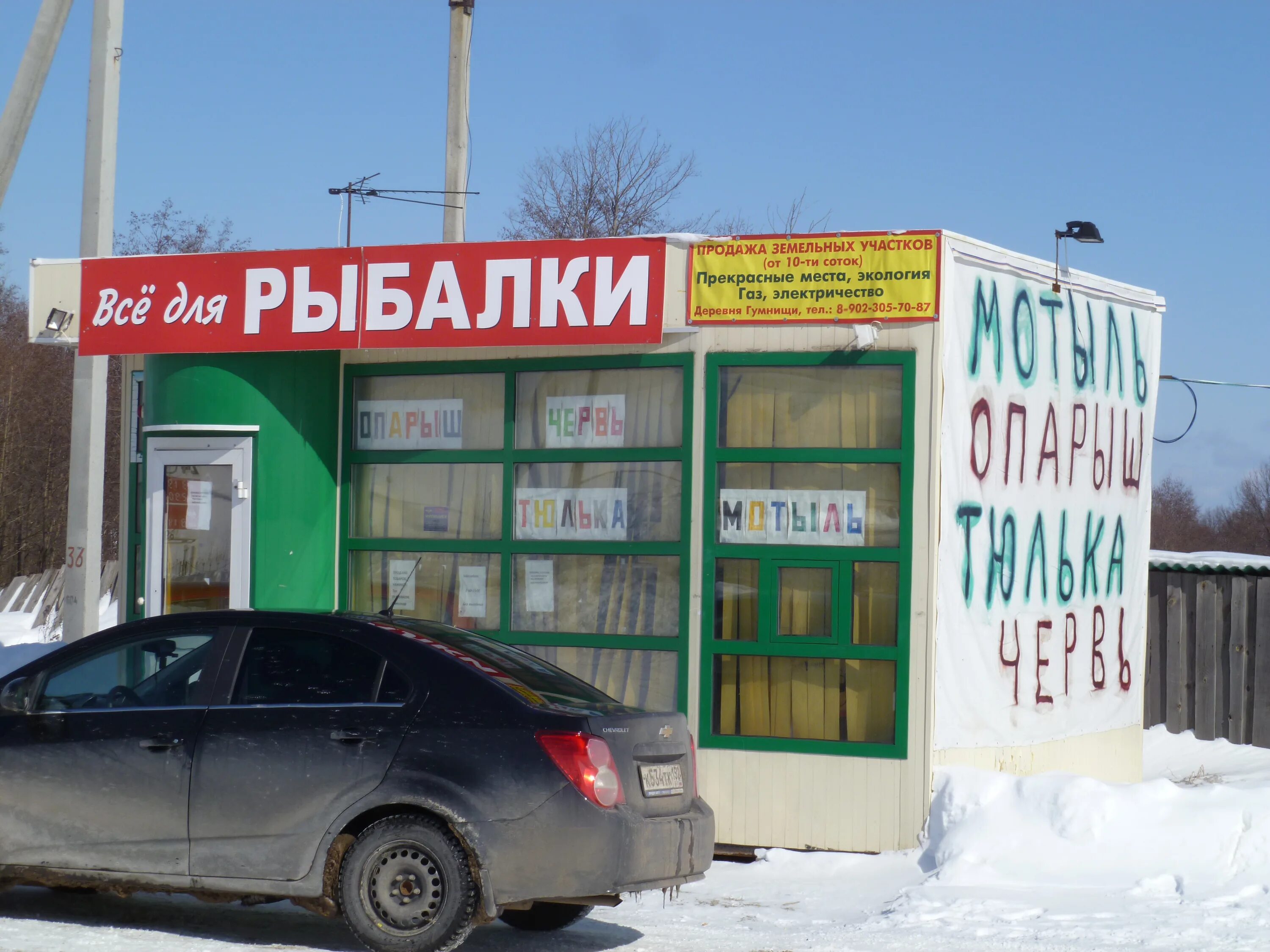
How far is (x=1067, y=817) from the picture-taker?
29.2ft

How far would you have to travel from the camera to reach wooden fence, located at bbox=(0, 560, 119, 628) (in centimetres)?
2459

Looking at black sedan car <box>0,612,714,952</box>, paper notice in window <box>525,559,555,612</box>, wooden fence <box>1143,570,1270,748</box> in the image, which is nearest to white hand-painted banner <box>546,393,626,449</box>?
paper notice in window <box>525,559,555,612</box>

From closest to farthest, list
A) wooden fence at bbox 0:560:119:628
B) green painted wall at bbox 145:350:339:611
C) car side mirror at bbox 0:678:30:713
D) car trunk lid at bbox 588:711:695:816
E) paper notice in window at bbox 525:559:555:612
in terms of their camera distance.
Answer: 1. car trunk lid at bbox 588:711:695:816
2. car side mirror at bbox 0:678:30:713
3. paper notice in window at bbox 525:559:555:612
4. green painted wall at bbox 145:350:339:611
5. wooden fence at bbox 0:560:119:628

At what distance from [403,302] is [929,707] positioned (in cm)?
447

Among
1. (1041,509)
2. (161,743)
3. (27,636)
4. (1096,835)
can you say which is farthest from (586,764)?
(27,636)

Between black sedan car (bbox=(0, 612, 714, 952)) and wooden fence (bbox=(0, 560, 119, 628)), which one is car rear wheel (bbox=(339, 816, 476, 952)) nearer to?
black sedan car (bbox=(0, 612, 714, 952))

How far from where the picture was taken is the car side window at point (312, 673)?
22.1 feet

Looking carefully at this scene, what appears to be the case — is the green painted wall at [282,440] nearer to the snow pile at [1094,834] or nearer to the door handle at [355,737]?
the door handle at [355,737]

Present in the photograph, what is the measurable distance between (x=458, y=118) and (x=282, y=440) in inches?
249

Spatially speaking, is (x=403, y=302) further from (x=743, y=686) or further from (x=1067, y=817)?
(x=1067, y=817)

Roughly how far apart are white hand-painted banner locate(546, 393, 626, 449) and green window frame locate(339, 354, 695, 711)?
62 millimetres

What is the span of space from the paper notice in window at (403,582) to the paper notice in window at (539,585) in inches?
36.4

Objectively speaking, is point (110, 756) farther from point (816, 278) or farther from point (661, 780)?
point (816, 278)

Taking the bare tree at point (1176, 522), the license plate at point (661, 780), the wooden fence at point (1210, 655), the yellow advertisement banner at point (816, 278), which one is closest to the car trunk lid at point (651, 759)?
the license plate at point (661, 780)
